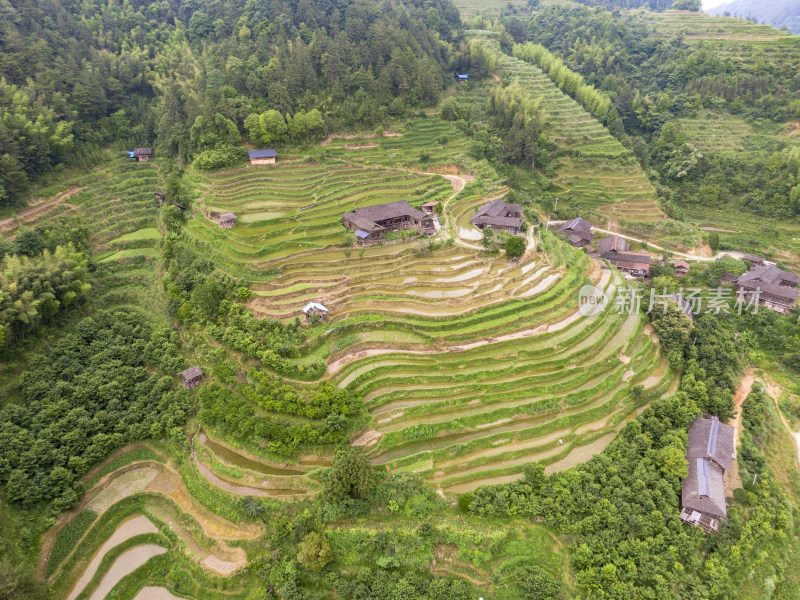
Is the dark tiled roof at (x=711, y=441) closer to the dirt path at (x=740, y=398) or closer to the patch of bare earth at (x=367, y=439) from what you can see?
the dirt path at (x=740, y=398)

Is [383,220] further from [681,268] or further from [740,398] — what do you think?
[681,268]

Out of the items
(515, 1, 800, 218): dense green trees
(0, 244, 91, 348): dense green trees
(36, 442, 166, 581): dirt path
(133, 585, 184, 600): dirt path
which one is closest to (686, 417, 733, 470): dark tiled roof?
(133, 585, 184, 600): dirt path

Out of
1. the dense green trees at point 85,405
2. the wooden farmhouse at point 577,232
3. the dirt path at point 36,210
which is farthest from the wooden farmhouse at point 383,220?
the dirt path at point 36,210

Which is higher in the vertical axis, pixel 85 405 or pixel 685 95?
pixel 685 95

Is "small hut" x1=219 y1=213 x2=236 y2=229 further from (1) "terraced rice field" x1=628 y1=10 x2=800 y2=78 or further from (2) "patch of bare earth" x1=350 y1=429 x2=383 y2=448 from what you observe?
(1) "terraced rice field" x1=628 y1=10 x2=800 y2=78

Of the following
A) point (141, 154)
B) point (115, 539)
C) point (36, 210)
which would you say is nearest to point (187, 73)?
point (141, 154)
